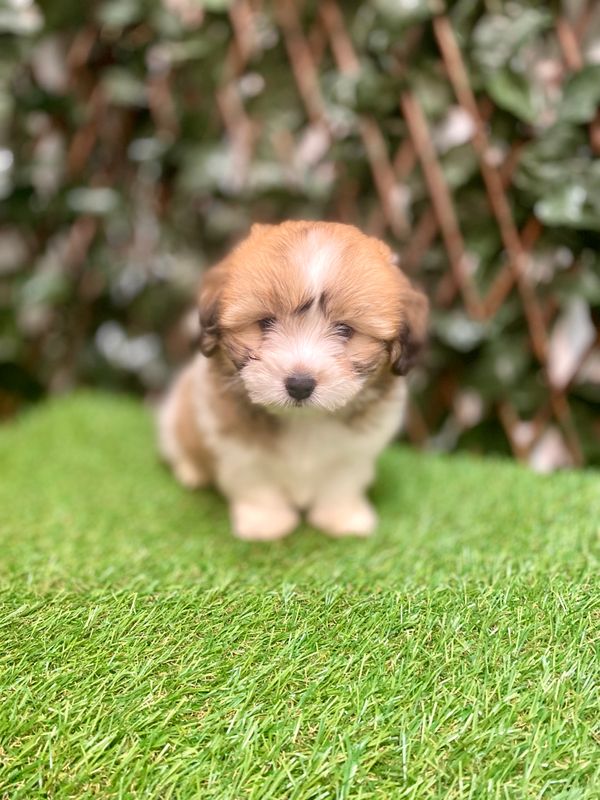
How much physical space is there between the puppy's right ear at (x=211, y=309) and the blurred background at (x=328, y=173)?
37.8 inches

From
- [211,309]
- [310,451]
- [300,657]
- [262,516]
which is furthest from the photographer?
[262,516]

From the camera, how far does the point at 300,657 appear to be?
1214 millimetres

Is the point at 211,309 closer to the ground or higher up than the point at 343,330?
higher up

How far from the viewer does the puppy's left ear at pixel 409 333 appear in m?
1.45

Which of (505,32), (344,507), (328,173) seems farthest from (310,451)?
(505,32)

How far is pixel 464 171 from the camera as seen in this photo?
6.97ft

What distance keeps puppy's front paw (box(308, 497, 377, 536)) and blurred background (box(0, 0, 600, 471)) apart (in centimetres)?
76

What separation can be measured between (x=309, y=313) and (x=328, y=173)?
1306mm

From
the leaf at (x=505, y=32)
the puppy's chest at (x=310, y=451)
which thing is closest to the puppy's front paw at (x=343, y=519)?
the puppy's chest at (x=310, y=451)

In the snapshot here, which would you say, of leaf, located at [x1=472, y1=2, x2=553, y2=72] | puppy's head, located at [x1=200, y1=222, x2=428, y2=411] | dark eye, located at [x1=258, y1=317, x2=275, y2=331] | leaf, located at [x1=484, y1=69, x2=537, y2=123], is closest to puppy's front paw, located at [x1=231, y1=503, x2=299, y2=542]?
puppy's head, located at [x1=200, y1=222, x2=428, y2=411]

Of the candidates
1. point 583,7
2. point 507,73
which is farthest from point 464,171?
point 583,7

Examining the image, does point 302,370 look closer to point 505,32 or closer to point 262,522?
point 262,522

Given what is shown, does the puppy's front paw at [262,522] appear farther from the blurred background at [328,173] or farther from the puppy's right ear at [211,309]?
the blurred background at [328,173]

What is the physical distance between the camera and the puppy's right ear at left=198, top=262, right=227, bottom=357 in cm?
145
